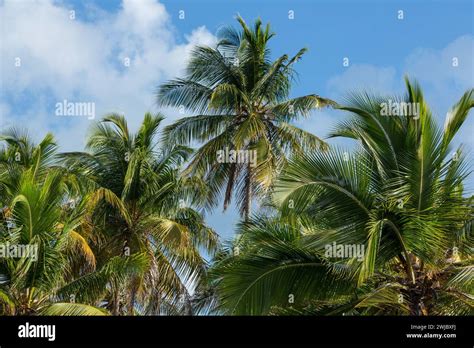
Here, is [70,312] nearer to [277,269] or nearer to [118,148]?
[277,269]

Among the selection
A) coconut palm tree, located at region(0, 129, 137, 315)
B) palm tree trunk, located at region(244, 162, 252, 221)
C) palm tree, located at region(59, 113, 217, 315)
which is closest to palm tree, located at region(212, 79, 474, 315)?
coconut palm tree, located at region(0, 129, 137, 315)

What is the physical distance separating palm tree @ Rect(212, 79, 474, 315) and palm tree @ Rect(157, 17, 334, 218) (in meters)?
13.3

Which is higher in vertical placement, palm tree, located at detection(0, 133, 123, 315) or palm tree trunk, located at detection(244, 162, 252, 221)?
palm tree trunk, located at detection(244, 162, 252, 221)

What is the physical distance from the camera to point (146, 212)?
94.2 ft

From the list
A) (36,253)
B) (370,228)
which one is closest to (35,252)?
(36,253)

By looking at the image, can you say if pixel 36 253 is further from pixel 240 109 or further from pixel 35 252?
pixel 240 109

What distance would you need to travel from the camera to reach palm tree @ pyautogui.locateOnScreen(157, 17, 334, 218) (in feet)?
101

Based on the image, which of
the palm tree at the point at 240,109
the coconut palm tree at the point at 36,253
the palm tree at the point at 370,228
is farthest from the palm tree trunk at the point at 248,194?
the palm tree at the point at 370,228

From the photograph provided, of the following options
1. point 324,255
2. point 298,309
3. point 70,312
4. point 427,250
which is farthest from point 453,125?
point 70,312

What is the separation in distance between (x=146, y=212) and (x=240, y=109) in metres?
5.89

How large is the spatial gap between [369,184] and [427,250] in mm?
1766

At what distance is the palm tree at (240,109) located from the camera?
30.7 metres

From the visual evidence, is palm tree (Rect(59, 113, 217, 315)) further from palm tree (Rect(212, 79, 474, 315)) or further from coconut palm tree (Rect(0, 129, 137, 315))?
palm tree (Rect(212, 79, 474, 315))

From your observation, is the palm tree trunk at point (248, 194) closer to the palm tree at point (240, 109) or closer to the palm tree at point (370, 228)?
the palm tree at point (240, 109)
